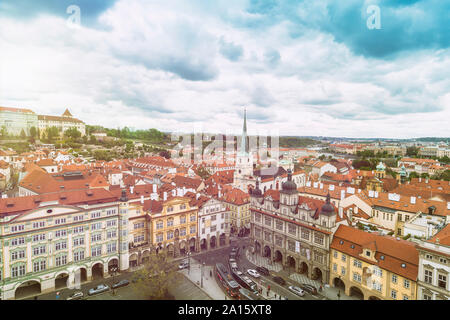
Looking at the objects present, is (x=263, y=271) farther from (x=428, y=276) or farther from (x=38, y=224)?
(x=38, y=224)

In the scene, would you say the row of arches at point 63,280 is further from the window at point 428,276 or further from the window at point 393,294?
the window at point 428,276

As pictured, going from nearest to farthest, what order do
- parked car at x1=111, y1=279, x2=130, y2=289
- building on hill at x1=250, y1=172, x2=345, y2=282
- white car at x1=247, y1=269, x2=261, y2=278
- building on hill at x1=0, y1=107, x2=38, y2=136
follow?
1. parked car at x1=111, y1=279, x2=130, y2=289
2. building on hill at x1=250, y1=172, x2=345, y2=282
3. white car at x1=247, y1=269, x2=261, y2=278
4. building on hill at x1=0, y1=107, x2=38, y2=136

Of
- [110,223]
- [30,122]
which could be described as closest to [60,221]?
[110,223]

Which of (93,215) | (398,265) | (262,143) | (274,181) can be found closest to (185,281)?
(93,215)

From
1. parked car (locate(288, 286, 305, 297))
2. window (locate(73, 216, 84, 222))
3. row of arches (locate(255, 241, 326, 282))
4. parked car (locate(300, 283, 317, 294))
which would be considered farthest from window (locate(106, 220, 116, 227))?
parked car (locate(300, 283, 317, 294))

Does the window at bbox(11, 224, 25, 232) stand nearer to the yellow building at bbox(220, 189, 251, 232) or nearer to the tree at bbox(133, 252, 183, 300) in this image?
the tree at bbox(133, 252, 183, 300)

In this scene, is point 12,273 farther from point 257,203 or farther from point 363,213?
point 363,213
